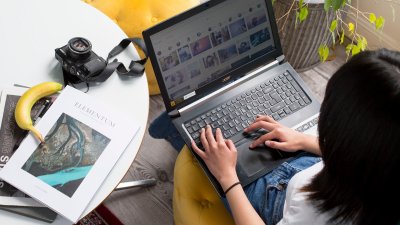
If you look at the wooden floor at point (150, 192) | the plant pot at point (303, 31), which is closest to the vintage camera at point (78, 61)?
the wooden floor at point (150, 192)

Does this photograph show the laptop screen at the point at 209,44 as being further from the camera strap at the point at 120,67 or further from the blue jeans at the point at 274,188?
the blue jeans at the point at 274,188

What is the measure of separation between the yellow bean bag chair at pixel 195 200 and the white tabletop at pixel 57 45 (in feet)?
0.65

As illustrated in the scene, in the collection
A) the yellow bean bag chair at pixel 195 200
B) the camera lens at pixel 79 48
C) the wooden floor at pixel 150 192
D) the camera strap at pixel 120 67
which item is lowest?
the wooden floor at pixel 150 192

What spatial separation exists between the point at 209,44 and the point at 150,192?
2.36ft

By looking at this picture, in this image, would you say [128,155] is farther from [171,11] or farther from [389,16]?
[389,16]

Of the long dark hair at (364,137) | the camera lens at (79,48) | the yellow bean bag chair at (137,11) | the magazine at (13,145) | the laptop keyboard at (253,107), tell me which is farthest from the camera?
the yellow bean bag chair at (137,11)

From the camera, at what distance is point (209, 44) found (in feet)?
3.54

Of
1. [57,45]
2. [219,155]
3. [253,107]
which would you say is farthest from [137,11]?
[219,155]

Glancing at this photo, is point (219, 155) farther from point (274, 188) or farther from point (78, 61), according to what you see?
point (78, 61)

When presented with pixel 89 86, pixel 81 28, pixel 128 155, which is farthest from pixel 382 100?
pixel 81 28

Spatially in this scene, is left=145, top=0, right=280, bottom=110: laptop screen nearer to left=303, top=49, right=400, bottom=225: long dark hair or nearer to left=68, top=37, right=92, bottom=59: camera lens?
left=68, top=37, right=92, bottom=59: camera lens

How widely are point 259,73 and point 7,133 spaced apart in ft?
2.32

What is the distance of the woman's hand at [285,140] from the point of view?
1050 millimetres

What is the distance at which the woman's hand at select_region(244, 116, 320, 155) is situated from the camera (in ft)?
3.44
